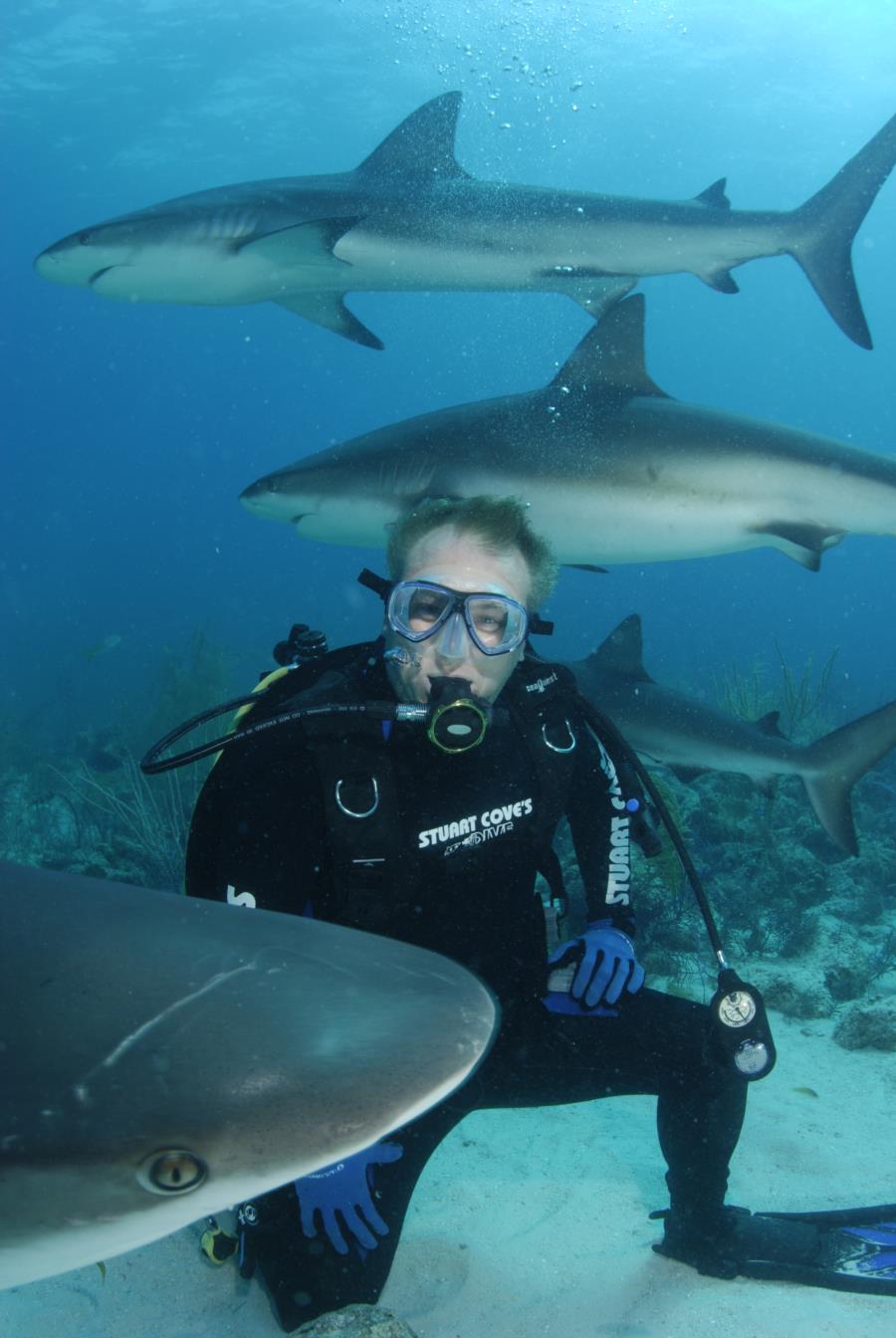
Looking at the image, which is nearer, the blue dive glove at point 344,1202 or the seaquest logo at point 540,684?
the blue dive glove at point 344,1202

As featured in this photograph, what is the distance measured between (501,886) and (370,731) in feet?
2.68

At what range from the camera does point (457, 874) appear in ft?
9.91

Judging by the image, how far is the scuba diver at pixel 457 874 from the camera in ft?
9.14

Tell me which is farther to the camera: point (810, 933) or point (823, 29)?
point (823, 29)

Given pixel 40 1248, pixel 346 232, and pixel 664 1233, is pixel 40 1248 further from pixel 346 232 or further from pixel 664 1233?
pixel 346 232

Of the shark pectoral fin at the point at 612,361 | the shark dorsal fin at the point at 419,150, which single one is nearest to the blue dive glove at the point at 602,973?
the shark pectoral fin at the point at 612,361

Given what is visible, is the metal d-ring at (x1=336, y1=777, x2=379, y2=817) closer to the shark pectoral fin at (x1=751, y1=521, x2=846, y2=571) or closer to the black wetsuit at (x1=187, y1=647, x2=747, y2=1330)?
the black wetsuit at (x1=187, y1=647, x2=747, y2=1330)

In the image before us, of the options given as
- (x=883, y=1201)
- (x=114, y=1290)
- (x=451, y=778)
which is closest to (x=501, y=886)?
(x=451, y=778)

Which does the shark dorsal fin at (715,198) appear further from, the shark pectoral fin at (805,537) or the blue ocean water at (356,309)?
the blue ocean water at (356,309)

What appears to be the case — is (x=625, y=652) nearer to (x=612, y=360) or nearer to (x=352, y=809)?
(x=612, y=360)

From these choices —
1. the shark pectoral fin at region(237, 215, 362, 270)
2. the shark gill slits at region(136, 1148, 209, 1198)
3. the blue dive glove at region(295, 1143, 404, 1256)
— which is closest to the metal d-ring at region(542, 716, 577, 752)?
the blue dive glove at region(295, 1143, 404, 1256)

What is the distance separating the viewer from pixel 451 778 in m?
3.00

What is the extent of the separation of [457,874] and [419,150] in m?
5.48

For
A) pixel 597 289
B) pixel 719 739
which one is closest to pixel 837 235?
pixel 597 289
